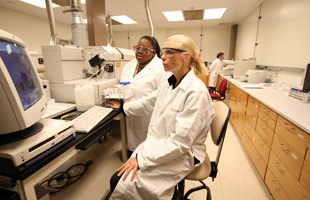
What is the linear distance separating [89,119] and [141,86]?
626mm

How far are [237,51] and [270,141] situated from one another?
5412 mm

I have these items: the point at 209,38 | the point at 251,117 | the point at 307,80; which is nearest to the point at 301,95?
the point at 307,80

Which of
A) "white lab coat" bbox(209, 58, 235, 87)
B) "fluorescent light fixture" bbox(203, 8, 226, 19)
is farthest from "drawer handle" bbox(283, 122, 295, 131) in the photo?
"fluorescent light fixture" bbox(203, 8, 226, 19)

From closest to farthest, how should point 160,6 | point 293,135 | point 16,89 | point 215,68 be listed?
point 16,89 < point 293,135 < point 160,6 < point 215,68

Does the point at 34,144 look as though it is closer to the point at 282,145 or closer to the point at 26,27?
the point at 282,145

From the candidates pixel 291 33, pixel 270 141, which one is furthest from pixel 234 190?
pixel 291 33

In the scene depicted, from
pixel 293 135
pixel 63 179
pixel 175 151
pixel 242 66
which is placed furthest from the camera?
pixel 242 66

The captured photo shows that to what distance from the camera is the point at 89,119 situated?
112cm

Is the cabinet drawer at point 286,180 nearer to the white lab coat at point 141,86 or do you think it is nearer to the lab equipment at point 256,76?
the white lab coat at point 141,86

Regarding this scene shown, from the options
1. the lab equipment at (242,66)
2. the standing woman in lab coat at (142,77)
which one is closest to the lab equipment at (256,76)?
the lab equipment at (242,66)

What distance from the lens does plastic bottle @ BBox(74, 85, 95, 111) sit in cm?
133

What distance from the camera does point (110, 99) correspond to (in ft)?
5.24

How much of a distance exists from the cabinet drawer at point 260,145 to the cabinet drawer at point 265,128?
5 cm

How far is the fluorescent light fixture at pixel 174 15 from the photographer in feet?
15.8
